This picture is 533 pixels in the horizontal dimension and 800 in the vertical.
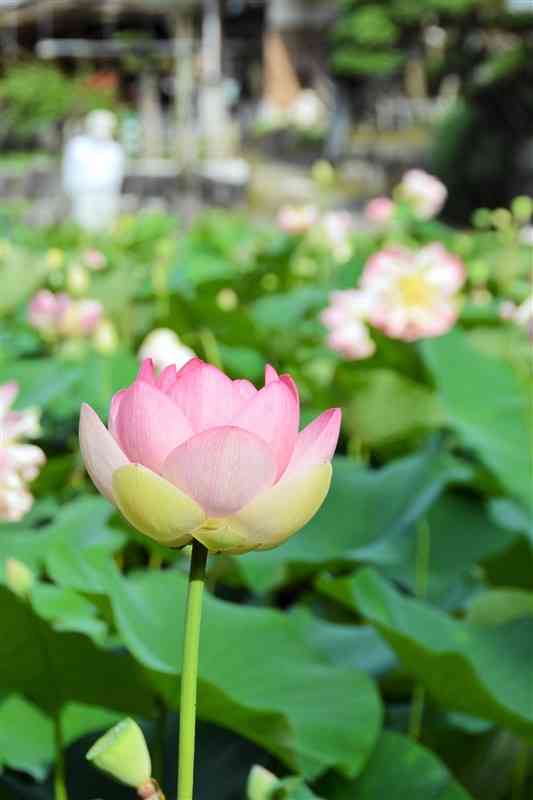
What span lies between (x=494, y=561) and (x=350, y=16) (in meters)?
13.3

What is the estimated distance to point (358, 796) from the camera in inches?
24.9

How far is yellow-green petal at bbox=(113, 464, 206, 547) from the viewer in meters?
0.35

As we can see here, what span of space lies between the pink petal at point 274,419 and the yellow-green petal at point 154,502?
3 cm

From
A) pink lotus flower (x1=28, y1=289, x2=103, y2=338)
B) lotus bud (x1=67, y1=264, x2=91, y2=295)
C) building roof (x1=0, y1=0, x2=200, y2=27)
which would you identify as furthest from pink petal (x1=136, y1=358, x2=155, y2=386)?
building roof (x1=0, y1=0, x2=200, y2=27)

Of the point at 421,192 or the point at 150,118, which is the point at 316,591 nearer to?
the point at 421,192

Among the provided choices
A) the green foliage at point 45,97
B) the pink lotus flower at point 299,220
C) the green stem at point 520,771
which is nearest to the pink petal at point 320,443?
the green stem at point 520,771

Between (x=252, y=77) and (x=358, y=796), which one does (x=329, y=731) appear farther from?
(x=252, y=77)

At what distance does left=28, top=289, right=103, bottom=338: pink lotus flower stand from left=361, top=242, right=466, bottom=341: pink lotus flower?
1.07 ft

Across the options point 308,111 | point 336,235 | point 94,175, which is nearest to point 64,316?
point 336,235

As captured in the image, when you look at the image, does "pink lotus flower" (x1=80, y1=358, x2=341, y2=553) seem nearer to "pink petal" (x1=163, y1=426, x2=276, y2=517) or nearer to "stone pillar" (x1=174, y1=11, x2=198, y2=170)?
"pink petal" (x1=163, y1=426, x2=276, y2=517)

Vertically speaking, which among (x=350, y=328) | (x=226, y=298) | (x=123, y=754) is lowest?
(x=226, y=298)

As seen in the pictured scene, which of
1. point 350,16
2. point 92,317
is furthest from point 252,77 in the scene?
point 92,317

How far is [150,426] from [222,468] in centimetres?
2

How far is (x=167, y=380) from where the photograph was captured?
38cm
